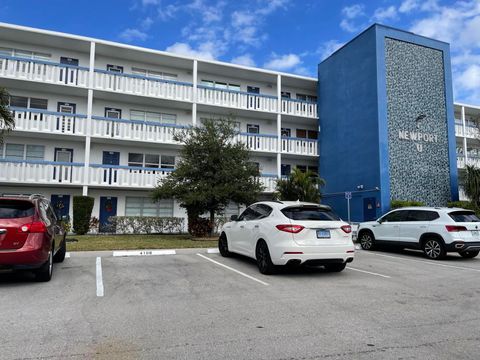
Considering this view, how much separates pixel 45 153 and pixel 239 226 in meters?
15.5

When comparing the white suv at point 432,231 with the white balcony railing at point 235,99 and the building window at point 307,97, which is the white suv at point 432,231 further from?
the building window at point 307,97

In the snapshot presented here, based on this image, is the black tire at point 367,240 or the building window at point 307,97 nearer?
the black tire at point 367,240

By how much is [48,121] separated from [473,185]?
2414 cm

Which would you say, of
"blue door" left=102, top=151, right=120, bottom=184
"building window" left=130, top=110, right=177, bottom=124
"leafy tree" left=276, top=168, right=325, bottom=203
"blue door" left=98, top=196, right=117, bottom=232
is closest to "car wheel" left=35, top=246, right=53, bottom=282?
"blue door" left=102, top=151, right=120, bottom=184

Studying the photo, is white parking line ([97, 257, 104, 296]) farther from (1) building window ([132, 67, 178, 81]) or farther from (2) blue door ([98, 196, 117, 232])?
(1) building window ([132, 67, 178, 81])

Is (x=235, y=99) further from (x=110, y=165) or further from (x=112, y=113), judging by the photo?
(x=110, y=165)

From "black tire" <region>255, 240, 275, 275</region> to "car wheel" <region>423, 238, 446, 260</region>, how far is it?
6.19m

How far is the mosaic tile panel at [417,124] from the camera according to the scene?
20.8 metres

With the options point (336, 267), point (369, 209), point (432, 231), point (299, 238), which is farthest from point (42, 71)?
point (432, 231)

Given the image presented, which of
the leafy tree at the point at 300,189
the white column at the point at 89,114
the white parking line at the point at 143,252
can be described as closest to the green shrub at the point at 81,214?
the white column at the point at 89,114

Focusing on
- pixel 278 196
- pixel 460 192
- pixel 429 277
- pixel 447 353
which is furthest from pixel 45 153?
pixel 460 192

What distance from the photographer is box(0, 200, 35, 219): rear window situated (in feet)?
22.4

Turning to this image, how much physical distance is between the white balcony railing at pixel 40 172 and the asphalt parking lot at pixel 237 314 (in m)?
11.6

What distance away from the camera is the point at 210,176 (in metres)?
15.9
